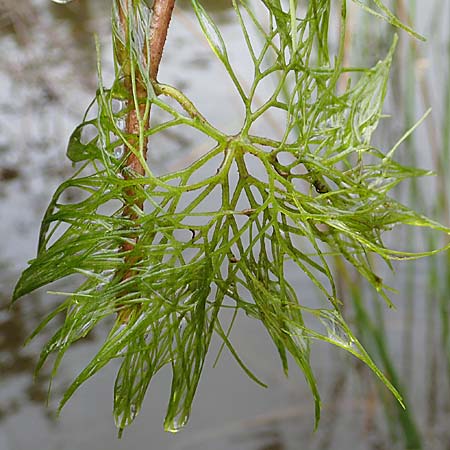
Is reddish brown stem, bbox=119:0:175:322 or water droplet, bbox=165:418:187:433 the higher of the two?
reddish brown stem, bbox=119:0:175:322

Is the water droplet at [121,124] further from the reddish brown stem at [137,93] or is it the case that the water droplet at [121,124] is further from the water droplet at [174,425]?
the water droplet at [174,425]

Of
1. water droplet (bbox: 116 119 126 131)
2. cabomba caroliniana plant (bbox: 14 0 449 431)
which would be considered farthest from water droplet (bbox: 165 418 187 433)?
water droplet (bbox: 116 119 126 131)

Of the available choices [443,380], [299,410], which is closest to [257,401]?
[299,410]

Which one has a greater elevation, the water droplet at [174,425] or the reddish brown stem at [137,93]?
the reddish brown stem at [137,93]

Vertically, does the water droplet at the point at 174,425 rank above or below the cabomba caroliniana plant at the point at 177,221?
below

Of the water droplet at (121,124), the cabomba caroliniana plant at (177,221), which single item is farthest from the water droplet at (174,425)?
the water droplet at (121,124)

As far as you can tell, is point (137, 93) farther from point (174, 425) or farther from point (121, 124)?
point (174, 425)

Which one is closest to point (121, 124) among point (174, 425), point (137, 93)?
point (137, 93)

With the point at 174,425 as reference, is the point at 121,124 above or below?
above

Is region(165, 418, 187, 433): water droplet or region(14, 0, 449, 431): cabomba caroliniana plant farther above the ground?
region(14, 0, 449, 431): cabomba caroliniana plant

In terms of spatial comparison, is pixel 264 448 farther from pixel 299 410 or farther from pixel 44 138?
pixel 44 138

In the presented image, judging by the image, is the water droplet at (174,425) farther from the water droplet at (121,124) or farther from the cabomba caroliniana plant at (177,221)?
the water droplet at (121,124)

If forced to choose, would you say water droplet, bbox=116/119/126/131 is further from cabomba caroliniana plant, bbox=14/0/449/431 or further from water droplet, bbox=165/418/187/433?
water droplet, bbox=165/418/187/433
